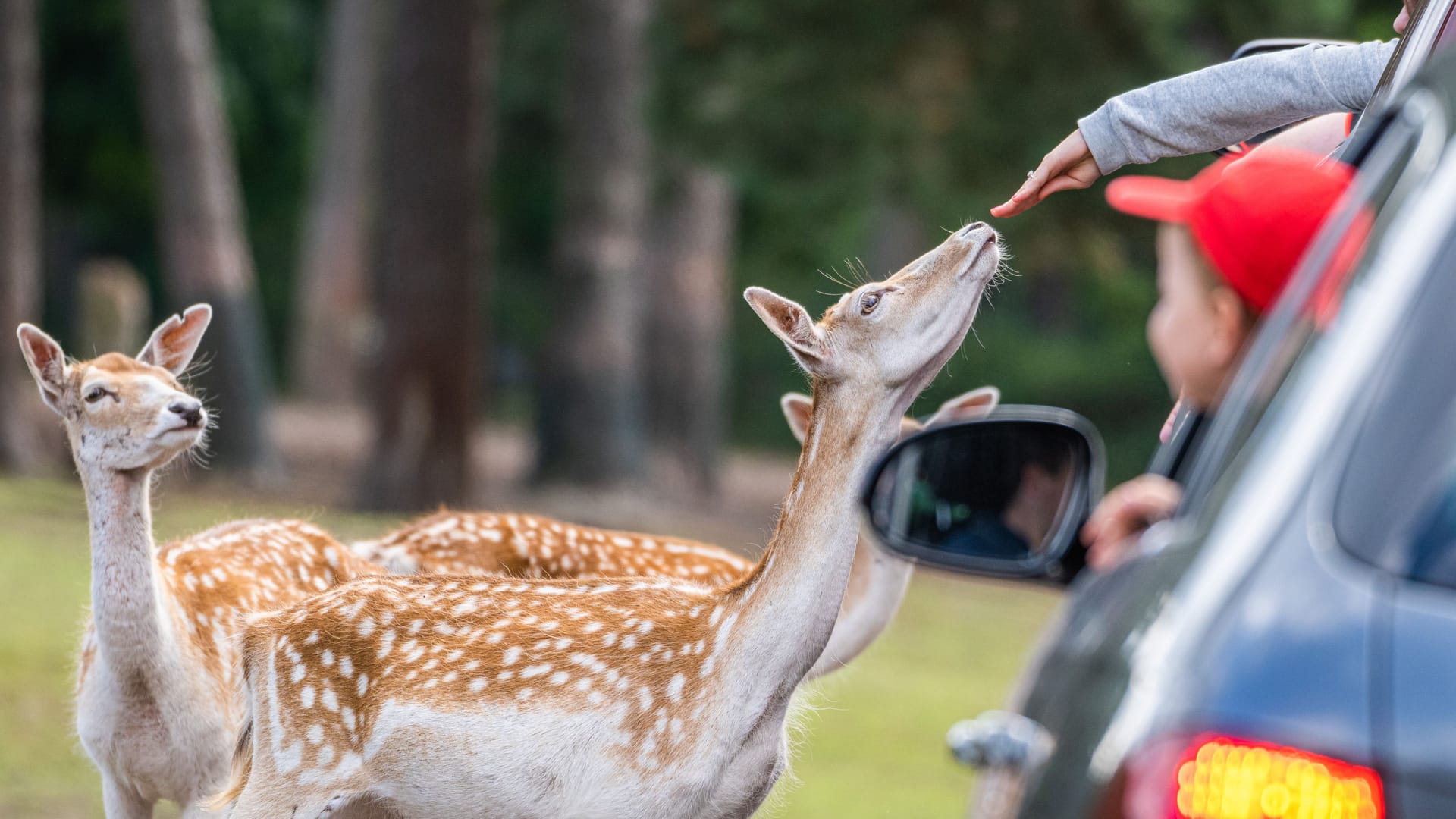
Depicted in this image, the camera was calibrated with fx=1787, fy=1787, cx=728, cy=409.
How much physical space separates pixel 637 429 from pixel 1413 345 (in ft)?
56.2

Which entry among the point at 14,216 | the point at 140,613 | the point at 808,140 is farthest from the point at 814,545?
the point at 14,216

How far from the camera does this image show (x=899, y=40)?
15.0m

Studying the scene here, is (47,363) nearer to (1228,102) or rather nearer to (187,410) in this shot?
(187,410)

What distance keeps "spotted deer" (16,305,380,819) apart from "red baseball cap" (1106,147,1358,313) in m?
2.96

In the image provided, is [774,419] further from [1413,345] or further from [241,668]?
[1413,345]

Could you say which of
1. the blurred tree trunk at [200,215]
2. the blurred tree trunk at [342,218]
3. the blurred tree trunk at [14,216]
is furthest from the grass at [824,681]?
the blurred tree trunk at [342,218]

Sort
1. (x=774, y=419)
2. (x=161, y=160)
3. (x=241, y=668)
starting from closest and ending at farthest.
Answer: (x=241, y=668) < (x=161, y=160) < (x=774, y=419)

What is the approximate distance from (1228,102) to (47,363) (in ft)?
9.73

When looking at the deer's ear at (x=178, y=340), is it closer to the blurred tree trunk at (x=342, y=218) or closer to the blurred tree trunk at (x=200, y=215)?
the blurred tree trunk at (x=200, y=215)

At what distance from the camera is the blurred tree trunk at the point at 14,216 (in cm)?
1595

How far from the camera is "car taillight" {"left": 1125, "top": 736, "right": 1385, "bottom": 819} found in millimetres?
1557

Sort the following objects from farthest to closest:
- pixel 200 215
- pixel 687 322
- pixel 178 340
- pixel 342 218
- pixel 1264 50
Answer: pixel 342 218 → pixel 687 322 → pixel 200 215 → pixel 178 340 → pixel 1264 50

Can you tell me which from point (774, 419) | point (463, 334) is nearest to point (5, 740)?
point (463, 334)

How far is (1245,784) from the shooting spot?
1587 millimetres
